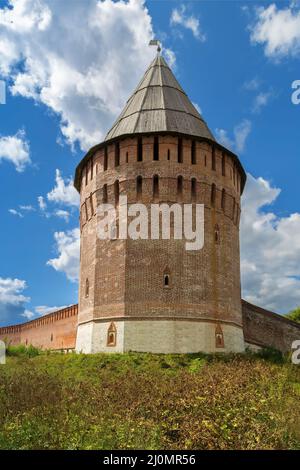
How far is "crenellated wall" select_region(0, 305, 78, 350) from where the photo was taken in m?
23.9

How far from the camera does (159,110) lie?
61.1 feet

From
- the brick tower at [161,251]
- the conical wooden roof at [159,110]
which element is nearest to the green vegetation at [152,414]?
the brick tower at [161,251]

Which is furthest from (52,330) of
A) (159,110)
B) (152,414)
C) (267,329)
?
(152,414)

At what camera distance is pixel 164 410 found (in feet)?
23.7

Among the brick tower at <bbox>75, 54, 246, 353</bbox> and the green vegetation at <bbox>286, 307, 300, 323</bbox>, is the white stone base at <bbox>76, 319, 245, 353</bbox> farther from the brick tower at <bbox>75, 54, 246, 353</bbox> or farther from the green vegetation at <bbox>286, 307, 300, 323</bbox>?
the green vegetation at <bbox>286, 307, 300, 323</bbox>

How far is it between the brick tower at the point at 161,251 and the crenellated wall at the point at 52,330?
5.90 metres

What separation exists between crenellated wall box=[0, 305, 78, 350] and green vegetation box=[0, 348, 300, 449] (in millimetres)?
14018

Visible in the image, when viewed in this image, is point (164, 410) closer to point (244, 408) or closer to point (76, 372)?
point (244, 408)

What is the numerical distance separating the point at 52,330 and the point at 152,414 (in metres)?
20.9

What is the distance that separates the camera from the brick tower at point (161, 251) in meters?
15.9

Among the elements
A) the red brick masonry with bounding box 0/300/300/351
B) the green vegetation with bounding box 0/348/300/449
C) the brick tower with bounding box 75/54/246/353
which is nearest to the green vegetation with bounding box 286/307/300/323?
the red brick masonry with bounding box 0/300/300/351

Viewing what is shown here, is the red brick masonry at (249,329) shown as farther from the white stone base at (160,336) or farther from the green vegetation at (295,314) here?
the green vegetation at (295,314)

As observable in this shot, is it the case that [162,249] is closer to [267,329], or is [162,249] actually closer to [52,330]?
[267,329]
